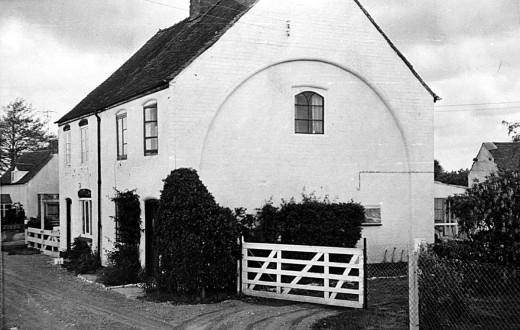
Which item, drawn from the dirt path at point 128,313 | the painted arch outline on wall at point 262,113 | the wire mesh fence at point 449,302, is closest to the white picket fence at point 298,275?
the dirt path at point 128,313

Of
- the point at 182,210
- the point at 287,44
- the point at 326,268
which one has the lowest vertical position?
the point at 326,268

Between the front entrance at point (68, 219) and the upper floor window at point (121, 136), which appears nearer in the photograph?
the upper floor window at point (121, 136)

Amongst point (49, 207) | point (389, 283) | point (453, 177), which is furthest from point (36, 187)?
point (453, 177)

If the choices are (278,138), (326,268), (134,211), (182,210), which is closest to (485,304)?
(326,268)

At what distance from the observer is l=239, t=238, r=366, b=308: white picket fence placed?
538 inches

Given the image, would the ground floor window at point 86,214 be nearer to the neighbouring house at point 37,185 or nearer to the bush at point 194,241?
the bush at point 194,241

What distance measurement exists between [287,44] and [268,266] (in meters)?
6.81

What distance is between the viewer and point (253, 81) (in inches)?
721

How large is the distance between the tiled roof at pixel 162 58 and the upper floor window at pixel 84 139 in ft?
1.20

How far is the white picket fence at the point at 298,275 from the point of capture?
538 inches

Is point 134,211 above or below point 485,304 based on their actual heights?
above

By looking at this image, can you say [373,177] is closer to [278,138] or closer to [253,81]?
[278,138]

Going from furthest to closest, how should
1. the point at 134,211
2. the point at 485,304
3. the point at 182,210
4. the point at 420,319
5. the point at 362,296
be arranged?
the point at 134,211, the point at 182,210, the point at 362,296, the point at 485,304, the point at 420,319

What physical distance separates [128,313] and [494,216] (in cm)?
810
